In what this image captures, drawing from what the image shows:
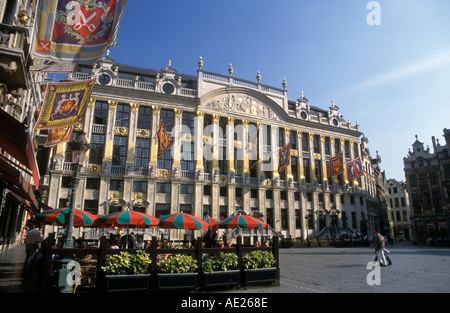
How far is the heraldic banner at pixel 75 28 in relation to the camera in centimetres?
1020

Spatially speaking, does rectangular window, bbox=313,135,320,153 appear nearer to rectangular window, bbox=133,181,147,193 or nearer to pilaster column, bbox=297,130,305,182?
pilaster column, bbox=297,130,305,182

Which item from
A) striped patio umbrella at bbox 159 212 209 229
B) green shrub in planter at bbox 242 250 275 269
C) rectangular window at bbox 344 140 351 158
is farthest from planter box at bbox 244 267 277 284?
rectangular window at bbox 344 140 351 158

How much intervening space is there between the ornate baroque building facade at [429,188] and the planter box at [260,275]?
45.7 m

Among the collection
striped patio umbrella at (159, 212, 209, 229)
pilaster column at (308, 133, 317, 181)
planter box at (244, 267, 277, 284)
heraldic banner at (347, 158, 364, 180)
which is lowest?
planter box at (244, 267, 277, 284)

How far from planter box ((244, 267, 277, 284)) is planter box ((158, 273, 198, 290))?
1768 mm

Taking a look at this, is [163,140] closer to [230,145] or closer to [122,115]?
[122,115]

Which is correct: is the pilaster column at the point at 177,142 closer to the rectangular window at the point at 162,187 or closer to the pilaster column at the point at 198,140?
the rectangular window at the point at 162,187

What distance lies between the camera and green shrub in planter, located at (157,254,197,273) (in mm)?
8031

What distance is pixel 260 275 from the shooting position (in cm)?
921

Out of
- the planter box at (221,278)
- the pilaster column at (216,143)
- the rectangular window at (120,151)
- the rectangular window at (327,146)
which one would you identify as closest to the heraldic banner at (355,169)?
the rectangular window at (327,146)

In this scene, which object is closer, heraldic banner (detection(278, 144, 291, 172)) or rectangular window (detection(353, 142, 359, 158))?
heraldic banner (detection(278, 144, 291, 172))

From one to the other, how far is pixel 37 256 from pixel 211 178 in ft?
81.1
